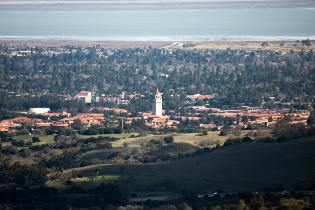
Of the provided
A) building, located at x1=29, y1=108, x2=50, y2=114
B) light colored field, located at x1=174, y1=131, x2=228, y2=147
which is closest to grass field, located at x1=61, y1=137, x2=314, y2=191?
light colored field, located at x1=174, y1=131, x2=228, y2=147

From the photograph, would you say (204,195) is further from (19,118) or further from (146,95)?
(146,95)

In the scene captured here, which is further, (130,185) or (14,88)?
(14,88)

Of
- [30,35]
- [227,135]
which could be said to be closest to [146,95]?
[227,135]

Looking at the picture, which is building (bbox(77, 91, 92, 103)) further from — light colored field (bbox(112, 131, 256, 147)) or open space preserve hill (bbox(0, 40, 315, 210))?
light colored field (bbox(112, 131, 256, 147))

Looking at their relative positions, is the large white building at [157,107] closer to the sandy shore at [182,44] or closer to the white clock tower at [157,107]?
the white clock tower at [157,107]

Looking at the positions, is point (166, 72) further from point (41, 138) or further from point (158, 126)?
point (41, 138)

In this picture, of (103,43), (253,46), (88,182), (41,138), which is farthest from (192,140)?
(103,43)
